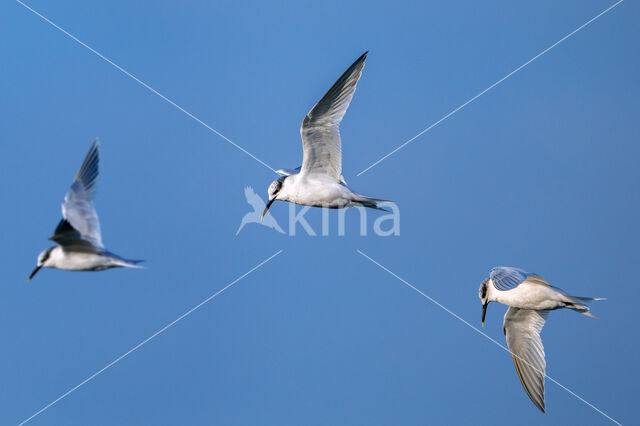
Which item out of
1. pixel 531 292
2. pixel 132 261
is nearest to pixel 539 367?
pixel 531 292

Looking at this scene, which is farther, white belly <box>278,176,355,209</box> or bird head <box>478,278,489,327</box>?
bird head <box>478,278,489,327</box>

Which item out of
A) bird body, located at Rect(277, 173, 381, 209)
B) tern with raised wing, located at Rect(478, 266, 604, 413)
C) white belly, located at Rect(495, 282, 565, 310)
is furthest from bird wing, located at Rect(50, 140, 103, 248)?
white belly, located at Rect(495, 282, 565, 310)

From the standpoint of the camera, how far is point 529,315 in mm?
11422

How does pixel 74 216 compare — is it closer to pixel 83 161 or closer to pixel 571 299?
pixel 83 161

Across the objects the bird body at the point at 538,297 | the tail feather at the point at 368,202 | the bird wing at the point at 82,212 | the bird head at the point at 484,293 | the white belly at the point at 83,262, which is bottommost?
the white belly at the point at 83,262

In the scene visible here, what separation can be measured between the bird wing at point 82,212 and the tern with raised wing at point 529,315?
16.5 feet

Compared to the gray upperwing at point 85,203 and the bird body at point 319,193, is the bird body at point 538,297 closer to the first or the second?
the bird body at point 319,193

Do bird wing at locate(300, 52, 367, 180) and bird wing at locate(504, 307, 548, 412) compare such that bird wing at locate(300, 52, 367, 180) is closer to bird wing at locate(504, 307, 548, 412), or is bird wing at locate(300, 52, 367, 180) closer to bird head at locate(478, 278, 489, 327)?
bird head at locate(478, 278, 489, 327)

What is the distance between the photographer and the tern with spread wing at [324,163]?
10.1 meters

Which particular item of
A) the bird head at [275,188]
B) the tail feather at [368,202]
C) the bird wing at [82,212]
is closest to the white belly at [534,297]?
the tail feather at [368,202]

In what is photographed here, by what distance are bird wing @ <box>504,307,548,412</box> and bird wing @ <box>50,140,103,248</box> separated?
5766mm

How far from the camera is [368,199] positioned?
10.2m

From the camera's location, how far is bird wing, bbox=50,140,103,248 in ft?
29.1

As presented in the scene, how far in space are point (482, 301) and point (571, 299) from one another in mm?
1531
